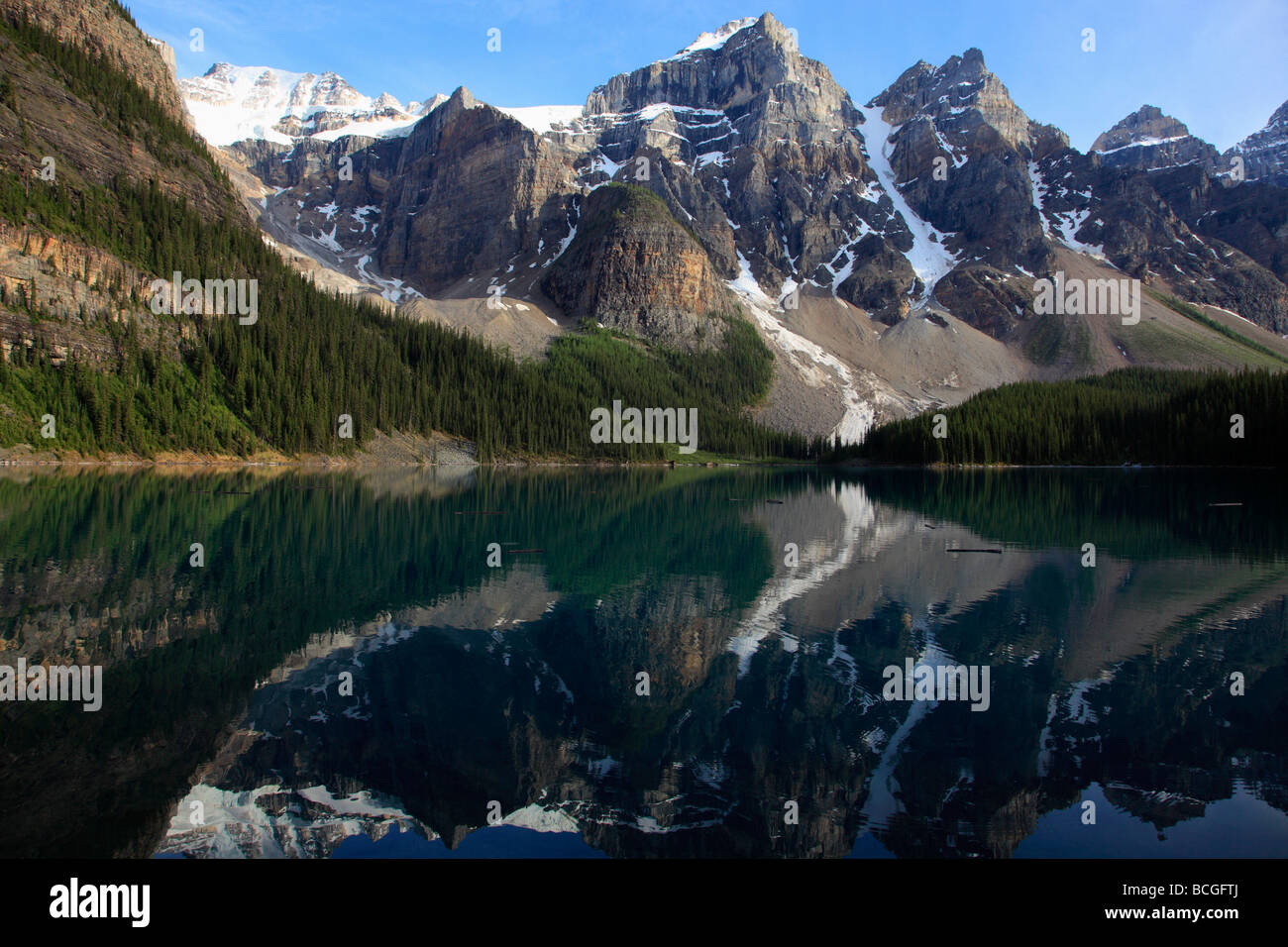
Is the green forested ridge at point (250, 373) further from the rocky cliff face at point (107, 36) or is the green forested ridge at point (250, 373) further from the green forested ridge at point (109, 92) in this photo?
the rocky cliff face at point (107, 36)

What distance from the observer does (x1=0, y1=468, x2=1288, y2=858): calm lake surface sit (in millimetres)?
8492

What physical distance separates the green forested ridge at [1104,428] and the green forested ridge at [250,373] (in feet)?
132

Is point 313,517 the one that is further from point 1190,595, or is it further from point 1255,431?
point 1255,431

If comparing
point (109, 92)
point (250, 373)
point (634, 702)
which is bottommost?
point (634, 702)

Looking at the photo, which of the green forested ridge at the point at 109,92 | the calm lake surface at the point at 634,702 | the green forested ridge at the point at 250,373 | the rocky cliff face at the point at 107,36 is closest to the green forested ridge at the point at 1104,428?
the green forested ridge at the point at 250,373

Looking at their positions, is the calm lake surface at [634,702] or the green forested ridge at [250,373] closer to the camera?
the calm lake surface at [634,702]

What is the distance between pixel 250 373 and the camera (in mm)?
87438

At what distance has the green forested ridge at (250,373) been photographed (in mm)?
72312

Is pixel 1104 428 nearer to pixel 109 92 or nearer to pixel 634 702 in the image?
pixel 634 702

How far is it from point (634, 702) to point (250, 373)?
292ft

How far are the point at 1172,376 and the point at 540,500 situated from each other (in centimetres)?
17188

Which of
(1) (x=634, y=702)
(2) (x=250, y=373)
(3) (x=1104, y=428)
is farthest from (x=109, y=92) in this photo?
(3) (x=1104, y=428)

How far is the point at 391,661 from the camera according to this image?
572 inches
